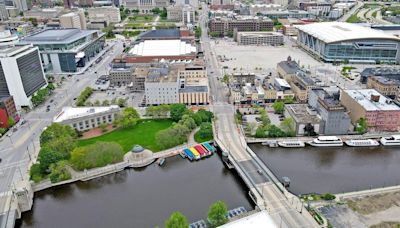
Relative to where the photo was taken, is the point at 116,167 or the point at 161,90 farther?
the point at 161,90

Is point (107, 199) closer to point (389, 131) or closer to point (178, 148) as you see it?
point (178, 148)

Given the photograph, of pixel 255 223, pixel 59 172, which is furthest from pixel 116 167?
pixel 255 223

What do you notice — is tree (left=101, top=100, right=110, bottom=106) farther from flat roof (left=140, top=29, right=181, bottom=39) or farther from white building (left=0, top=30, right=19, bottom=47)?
flat roof (left=140, top=29, right=181, bottom=39)

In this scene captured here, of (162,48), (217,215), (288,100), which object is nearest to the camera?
(217,215)

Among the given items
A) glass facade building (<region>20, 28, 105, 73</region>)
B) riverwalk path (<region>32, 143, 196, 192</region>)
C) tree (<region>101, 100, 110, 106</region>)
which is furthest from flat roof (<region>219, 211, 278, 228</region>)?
glass facade building (<region>20, 28, 105, 73</region>)

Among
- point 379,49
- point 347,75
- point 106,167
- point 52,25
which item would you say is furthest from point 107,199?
point 52,25

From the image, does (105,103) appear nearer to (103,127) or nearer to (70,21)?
(103,127)

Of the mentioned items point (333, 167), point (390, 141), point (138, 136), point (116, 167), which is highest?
point (138, 136)
